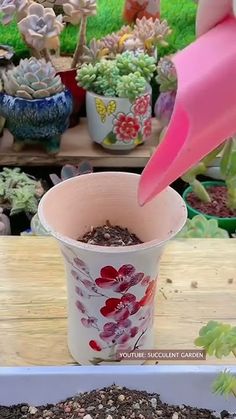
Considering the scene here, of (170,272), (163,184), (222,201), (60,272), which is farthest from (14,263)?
(222,201)

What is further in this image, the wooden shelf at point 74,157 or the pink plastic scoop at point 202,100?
the wooden shelf at point 74,157

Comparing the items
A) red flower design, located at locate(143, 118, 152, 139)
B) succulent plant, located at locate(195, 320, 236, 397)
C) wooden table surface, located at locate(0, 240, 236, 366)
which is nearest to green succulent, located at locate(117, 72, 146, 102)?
red flower design, located at locate(143, 118, 152, 139)

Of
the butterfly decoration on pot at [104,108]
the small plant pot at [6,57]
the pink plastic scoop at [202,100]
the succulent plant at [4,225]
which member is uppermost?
the pink plastic scoop at [202,100]

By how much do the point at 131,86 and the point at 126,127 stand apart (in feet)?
0.45

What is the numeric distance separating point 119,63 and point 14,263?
1010 mm

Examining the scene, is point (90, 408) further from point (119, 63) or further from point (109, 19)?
point (109, 19)

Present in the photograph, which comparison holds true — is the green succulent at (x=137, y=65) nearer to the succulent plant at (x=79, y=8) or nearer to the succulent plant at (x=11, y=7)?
the succulent plant at (x=79, y=8)

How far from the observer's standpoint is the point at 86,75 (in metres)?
1.85

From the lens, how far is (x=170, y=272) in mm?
977

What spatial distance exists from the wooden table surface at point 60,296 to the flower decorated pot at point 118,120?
0.86m

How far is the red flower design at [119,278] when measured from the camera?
75 cm

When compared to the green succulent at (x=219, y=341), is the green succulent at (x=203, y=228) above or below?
below

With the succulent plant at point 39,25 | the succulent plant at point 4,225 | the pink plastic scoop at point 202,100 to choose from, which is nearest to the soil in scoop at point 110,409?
the pink plastic scoop at point 202,100

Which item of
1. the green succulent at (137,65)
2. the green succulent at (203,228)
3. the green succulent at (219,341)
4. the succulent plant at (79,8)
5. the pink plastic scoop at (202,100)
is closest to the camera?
the pink plastic scoop at (202,100)
